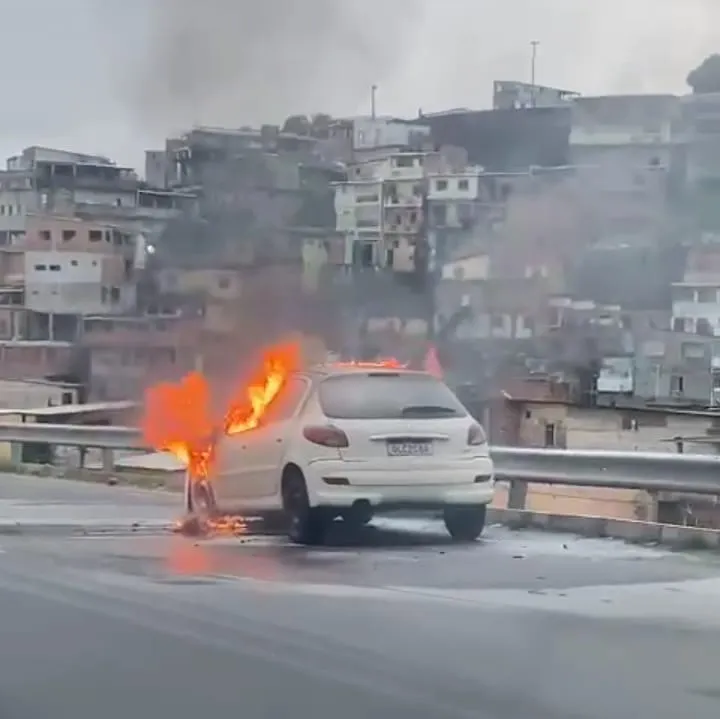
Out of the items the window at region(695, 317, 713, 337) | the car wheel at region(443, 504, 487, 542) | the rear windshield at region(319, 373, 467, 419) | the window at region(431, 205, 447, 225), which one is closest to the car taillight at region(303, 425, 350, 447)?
the rear windshield at region(319, 373, 467, 419)

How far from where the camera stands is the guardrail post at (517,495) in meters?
15.7

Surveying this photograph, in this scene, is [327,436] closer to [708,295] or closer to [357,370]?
[357,370]

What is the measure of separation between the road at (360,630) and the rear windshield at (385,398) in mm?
1075

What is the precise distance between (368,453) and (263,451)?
120cm

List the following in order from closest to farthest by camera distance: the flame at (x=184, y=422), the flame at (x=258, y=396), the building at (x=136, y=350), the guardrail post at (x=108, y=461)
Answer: the flame at (x=258, y=396)
the flame at (x=184, y=422)
the building at (x=136, y=350)
the guardrail post at (x=108, y=461)

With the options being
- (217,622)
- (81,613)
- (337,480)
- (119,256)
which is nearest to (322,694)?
(217,622)

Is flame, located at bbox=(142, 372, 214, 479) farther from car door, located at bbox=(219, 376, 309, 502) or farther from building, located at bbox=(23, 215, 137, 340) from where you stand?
building, located at bbox=(23, 215, 137, 340)

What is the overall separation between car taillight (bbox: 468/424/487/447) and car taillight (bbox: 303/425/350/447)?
1029mm

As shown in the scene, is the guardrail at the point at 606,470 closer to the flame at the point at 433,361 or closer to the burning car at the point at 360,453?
the burning car at the point at 360,453

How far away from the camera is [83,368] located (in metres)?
22.2

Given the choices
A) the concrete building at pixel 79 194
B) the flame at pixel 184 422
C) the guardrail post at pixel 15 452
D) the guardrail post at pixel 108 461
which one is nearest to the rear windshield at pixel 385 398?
the flame at pixel 184 422

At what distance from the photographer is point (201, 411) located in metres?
18.2

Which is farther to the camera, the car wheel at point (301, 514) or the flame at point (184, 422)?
the flame at point (184, 422)

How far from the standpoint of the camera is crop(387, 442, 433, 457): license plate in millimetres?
12945
